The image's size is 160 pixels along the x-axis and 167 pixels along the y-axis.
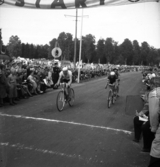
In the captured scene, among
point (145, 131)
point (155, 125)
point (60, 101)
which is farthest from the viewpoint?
point (60, 101)

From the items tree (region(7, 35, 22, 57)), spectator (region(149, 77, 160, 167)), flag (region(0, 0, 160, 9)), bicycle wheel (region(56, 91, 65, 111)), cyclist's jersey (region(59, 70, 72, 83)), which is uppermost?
flag (region(0, 0, 160, 9))

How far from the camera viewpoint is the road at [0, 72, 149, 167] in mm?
3802

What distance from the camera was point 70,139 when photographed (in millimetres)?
4914

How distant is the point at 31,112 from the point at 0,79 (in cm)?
236

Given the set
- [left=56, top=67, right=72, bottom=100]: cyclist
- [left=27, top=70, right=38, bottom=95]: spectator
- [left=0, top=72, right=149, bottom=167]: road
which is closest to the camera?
[left=0, top=72, right=149, bottom=167]: road

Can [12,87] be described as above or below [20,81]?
below

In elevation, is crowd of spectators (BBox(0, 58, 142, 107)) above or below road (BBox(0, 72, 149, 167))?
above

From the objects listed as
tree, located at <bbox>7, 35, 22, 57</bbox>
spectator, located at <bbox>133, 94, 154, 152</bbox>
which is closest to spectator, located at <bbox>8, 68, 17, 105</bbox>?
tree, located at <bbox>7, 35, 22, 57</bbox>

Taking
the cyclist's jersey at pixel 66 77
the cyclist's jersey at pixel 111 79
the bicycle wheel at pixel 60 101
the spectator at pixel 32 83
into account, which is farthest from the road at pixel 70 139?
the spectator at pixel 32 83

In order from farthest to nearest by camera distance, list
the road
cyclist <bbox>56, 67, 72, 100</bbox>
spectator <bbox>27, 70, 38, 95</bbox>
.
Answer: spectator <bbox>27, 70, 38, 95</bbox> → cyclist <bbox>56, 67, 72, 100</bbox> → the road

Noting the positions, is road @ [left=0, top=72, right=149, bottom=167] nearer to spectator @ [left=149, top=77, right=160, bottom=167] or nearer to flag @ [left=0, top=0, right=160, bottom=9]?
spectator @ [left=149, top=77, right=160, bottom=167]

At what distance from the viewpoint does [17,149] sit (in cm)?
419

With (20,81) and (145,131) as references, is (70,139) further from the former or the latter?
(20,81)

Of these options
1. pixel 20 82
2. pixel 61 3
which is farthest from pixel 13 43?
pixel 20 82
